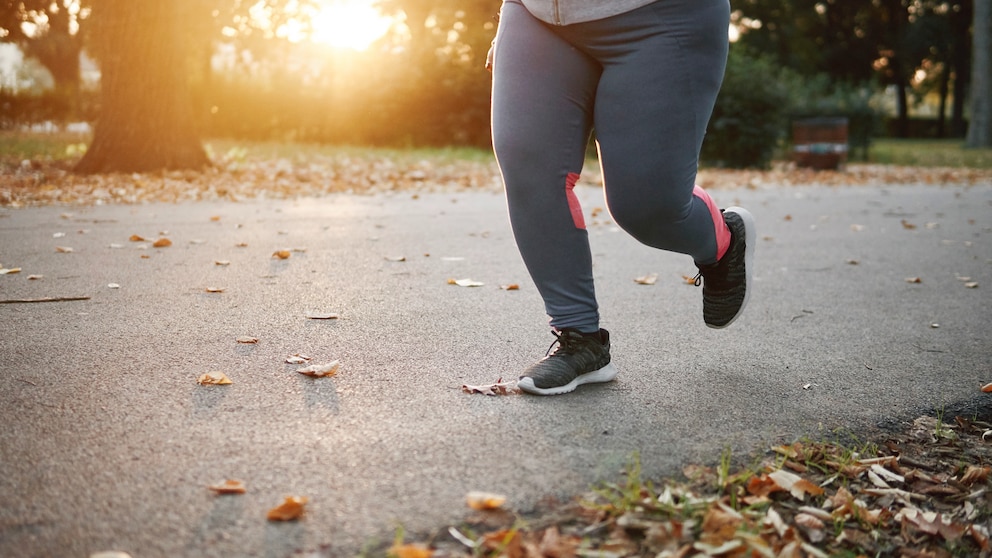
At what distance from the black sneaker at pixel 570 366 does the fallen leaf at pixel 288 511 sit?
96 cm

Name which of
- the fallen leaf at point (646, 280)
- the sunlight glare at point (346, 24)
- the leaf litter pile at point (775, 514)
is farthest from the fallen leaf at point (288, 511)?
the sunlight glare at point (346, 24)

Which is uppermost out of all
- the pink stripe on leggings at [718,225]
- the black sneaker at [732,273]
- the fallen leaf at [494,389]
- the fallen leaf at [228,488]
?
the pink stripe on leggings at [718,225]

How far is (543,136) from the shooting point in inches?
95.8

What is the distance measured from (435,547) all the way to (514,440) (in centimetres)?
58

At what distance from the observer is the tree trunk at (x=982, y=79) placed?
25375 millimetres

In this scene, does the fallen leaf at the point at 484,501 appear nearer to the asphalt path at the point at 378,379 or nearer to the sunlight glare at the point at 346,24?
the asphalt path at the point at 378,379

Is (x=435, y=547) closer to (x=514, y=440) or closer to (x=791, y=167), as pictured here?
(x=514, y=440)

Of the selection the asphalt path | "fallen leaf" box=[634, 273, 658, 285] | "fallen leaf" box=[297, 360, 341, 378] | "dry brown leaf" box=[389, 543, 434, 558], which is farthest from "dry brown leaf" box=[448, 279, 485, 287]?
"dry brown leaf" box=[389, 543, 434, 558]

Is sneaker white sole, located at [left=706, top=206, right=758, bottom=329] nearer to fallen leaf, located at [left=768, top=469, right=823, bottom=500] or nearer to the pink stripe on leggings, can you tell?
the pink stripe on leggings

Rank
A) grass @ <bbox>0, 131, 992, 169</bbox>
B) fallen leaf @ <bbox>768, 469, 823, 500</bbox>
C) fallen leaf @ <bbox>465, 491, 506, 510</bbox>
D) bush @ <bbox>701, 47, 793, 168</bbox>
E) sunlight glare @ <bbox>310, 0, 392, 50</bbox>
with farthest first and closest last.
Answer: sunlight glare @ <bbox>310, 0, 392, 50</bbox> < bush @ <bbox>701, 47, 793, 168</bbox> < grass @ <bbox>0, 131, 992, 169</bbox> < fallen leaf @ <bbox>768, 469, 823, 500</bbox> < fallen leaf @ <bbox>465, 491, 506, 510</bbox>

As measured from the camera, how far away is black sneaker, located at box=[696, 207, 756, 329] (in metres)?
2.90

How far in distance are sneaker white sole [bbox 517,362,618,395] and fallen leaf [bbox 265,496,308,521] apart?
37.6 inches

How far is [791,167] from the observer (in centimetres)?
1748

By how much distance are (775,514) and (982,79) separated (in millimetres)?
29088
